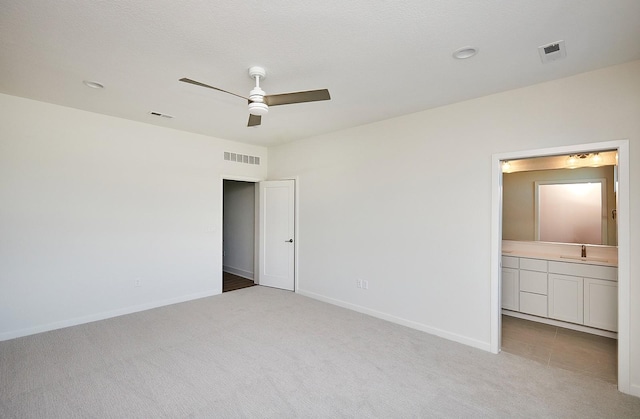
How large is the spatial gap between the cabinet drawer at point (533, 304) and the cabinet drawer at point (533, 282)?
0.21 feet

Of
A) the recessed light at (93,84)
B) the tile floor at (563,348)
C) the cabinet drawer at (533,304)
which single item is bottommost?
the tile floor at (563,348)

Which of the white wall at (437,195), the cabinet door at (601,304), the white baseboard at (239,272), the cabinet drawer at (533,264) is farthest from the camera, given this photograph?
the white baseboard at (239,272)

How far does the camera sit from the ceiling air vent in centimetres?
220

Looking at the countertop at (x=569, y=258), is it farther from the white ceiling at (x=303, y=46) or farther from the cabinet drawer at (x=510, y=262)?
the white ceiling at (x=303, y=46)

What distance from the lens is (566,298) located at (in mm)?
3617

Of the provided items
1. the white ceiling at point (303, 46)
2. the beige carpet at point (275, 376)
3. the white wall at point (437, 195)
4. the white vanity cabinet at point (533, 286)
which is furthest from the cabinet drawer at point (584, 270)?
the white ceiling at point (303, 46)

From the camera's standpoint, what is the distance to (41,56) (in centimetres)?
242

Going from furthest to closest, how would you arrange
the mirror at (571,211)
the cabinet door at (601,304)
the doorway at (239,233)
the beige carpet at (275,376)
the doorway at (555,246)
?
the doorway at (239,233) < the mirror at (571,211) < the cabinet door at (601,304) < the doorway at (555,246) < the beige carpet at (275,376)

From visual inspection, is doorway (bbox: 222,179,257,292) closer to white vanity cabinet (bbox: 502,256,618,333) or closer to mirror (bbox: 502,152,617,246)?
white vanity cabinet (bbox: 502,256,618,333)

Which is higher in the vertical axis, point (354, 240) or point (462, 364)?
point (354, 240)

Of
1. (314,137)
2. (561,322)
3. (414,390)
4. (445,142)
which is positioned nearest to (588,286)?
(561,322)

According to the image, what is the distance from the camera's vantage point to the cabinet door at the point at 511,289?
401 cm

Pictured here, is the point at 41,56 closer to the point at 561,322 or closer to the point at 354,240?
the point at 354,240

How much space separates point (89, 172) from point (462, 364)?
492cm
